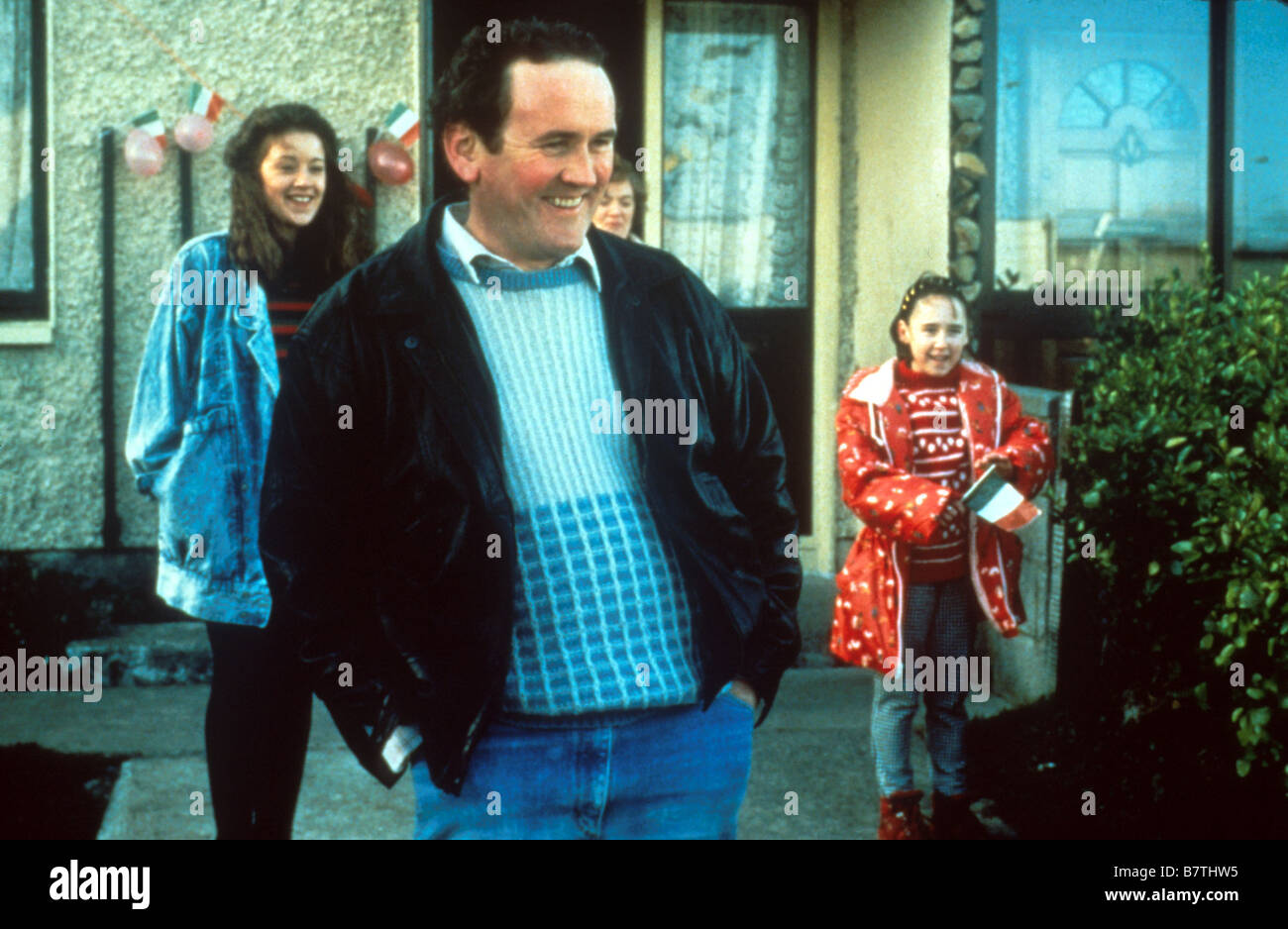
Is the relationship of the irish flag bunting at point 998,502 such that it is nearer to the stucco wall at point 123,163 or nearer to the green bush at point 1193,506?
the green bush at point 1193,506

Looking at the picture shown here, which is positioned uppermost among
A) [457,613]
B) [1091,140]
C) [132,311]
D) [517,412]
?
[1091,140]

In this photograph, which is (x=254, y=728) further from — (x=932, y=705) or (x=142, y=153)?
(x=142, y=153)

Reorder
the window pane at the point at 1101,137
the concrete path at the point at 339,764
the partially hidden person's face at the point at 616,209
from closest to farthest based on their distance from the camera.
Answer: the concrete path at the point at 339,764
the partially hidden person's face at the point at 616,209
the window pane at the point at 1101,137

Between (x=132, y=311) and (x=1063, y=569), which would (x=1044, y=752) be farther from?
(x=132, y=311)

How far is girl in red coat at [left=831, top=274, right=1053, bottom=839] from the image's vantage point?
3938mm

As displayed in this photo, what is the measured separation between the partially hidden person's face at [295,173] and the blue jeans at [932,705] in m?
1.92

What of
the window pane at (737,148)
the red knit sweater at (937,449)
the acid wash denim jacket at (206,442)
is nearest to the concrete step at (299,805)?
the acid wash denim jacket at (206,442)

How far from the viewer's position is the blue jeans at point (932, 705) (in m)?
4.00

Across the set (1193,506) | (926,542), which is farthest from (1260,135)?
(926,542)

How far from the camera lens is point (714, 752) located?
7.91 feet

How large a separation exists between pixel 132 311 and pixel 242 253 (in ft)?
7.01

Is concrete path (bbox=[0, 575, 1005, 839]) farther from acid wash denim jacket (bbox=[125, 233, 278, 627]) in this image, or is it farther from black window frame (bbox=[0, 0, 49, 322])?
black window frame (bbox=[0, 0, 49, 322])

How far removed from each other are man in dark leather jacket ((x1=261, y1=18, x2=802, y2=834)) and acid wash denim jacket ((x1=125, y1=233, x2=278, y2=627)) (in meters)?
1.12
